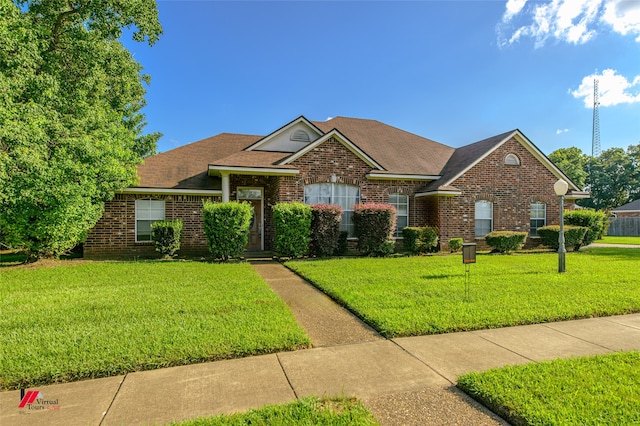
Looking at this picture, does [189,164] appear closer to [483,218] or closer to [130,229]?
Result: [130,229]

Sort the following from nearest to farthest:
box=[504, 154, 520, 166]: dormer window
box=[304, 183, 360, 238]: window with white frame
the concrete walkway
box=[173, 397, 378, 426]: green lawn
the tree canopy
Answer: box=[173, 397, 378, 426]: green lawn < the concrete walkway < box=[304, 183, 360, 238]: window with white frame < box=[504, 154, 520, 166]: dormer window < the tree canopy

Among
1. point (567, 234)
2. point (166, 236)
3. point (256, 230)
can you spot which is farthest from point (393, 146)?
point (166, 236)

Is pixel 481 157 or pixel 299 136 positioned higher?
pixel 299 136

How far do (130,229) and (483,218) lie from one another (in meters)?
15.6

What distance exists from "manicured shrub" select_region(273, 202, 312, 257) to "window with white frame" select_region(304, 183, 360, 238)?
183 centimetres

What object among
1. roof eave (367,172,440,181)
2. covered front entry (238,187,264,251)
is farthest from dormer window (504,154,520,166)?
covered front entry (238,187,264,251)

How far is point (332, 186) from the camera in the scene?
1480 centimetres

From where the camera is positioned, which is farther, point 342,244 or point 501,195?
point 501,195

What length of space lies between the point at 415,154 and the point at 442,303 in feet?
43.6

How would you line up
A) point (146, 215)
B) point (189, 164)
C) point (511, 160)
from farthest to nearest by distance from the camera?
point (511, 160) → point (189, 164) → point (146, 215)

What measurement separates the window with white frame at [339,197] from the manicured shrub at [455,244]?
4307 mm

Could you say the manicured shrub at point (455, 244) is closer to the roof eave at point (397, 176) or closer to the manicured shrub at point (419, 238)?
the manicured shrub at point (419, 238)

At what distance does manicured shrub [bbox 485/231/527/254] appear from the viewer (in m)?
15.0

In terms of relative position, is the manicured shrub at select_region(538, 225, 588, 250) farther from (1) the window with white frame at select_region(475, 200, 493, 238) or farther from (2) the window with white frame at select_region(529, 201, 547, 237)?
(1) the window with white frame at select_region(475, 200, 493, 238)
